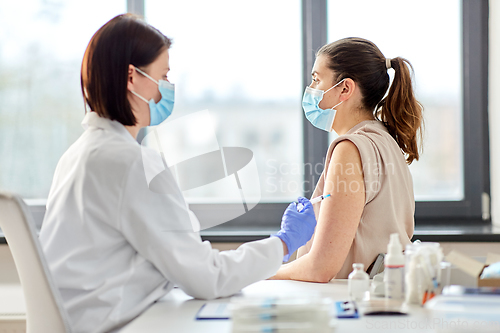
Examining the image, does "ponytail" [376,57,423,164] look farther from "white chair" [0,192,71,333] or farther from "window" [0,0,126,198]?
"window" [0,0,126,198]

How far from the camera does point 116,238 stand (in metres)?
0.98

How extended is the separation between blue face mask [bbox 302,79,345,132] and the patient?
0.01 m

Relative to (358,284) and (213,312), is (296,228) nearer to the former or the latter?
(358,284)

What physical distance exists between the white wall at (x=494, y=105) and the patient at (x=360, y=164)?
87 centimetres

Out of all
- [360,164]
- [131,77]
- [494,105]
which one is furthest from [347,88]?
[494,105]

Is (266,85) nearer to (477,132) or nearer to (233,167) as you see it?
(233,167)

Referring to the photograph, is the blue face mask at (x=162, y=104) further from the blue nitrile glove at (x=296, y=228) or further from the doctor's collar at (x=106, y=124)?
the blue nitrile glove at (x=296, y=228)

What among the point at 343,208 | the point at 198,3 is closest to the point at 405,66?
the point at 343,208

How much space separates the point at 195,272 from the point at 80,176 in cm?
33

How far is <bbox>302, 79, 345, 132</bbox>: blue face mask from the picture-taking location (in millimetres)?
1563

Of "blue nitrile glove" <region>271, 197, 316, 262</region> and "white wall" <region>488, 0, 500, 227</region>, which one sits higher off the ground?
"white wall" <region>488, 0, 500, 227</region>

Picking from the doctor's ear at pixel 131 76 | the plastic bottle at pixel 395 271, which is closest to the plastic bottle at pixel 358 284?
the plastic bottle at pixel 395 271

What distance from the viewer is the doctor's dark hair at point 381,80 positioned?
144 centimetres

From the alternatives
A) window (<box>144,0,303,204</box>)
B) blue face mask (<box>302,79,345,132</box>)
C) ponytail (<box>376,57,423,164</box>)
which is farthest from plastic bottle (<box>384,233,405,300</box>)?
window (<box>144,0,303,204</box>)
